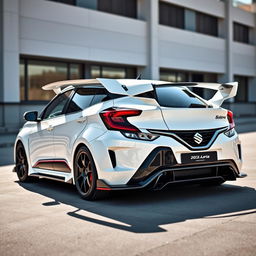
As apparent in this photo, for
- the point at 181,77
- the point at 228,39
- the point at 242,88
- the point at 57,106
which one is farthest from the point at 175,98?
the point at 242,88

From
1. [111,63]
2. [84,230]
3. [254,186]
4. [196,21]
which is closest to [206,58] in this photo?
[196,21]

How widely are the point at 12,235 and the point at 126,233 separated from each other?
1.05 meters

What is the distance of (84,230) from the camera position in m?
5.18

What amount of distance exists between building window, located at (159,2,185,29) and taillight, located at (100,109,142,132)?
28.3m

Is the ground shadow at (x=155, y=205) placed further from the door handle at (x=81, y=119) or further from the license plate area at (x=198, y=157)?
the door handle at (x=81, y=119)

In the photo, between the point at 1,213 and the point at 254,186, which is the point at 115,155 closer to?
the point at 1,213

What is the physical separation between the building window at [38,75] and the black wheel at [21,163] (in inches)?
698

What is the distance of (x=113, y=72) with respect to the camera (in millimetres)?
31797

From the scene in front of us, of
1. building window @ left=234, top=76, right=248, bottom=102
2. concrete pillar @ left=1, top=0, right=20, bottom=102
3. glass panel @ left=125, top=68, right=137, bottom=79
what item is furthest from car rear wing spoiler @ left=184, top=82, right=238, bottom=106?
building window @ left=234, top=76, right=248, bottom=102

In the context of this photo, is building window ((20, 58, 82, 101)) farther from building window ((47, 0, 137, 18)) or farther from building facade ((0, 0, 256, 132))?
building window ((47, 0, 137, 18))

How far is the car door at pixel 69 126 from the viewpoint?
7078 mm

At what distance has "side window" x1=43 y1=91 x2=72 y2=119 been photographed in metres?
7.88

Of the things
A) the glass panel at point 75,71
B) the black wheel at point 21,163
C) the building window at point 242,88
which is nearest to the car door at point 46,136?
the black wheel at point 21,163

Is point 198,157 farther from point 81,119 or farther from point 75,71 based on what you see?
point 75,71
